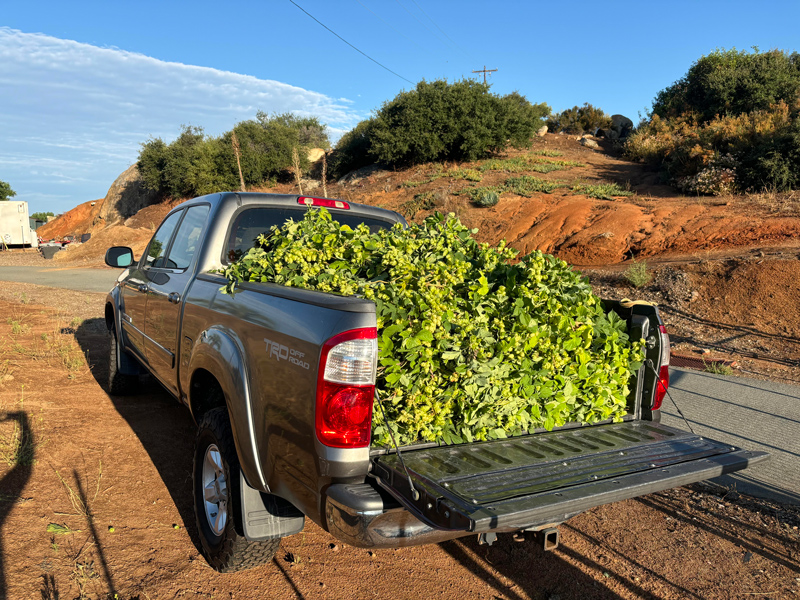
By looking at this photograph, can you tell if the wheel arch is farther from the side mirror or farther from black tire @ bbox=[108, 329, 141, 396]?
black tire @ bbox=[108, 329, 141, 396]

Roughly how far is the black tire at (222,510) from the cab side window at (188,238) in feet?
4.50

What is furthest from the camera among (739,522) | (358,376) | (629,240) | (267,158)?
(267,158)

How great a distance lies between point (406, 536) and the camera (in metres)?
2.32

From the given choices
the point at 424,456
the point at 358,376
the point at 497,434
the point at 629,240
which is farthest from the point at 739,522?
the point at 629,240

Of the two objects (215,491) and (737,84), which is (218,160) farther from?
(215,491)

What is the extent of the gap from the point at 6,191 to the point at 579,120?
6679 centimetres

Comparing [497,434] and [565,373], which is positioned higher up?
[565,373]

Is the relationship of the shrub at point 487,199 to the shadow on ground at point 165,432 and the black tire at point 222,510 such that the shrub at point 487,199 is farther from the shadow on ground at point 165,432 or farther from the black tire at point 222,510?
the black tire at point 222,510

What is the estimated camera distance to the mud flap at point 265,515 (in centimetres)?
278

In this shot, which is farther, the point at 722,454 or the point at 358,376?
the point at 722,454

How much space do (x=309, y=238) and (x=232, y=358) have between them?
859mm

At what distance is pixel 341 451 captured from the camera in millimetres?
2330

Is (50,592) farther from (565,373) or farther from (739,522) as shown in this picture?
(739,522)

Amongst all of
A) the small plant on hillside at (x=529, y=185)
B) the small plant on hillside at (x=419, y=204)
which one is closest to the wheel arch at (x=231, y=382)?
the small plant on hillside at (x=419, y=204)
